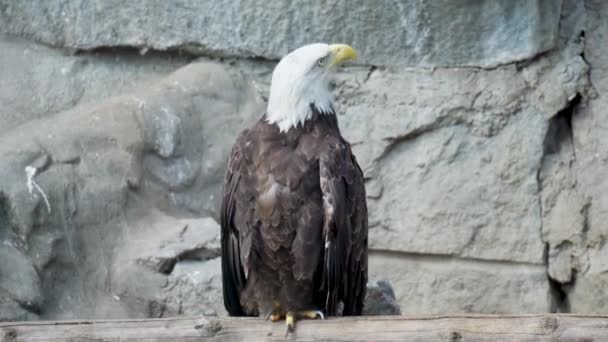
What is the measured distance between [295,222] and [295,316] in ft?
1.02

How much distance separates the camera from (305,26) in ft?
18.8

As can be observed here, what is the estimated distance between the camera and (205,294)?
512 centimetres

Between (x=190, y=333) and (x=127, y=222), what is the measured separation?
1.39 m

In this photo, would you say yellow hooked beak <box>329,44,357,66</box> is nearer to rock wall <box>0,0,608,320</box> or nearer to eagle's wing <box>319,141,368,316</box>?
eagle's wing <box>319,141,368,316</box>

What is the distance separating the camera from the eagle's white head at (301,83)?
4570 millimetres

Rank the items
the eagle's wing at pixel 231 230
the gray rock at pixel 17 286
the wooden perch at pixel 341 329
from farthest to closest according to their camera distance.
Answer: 1. the gray rock at pixel 17 286
2. the eagle's wing at pixel 231 230
3. the wooden perch at pixel 341 329

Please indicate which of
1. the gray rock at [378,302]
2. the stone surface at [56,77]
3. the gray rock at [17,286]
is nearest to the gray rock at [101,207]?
the gray rock at [17,286]

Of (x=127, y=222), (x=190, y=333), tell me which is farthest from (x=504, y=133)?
(x=190, y=333)

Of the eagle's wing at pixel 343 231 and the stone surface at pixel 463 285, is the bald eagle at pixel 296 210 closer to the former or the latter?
the eagle's wing at pixel 343 231

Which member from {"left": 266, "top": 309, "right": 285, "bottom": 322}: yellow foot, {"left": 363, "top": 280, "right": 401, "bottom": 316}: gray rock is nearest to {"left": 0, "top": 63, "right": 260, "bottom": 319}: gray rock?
{"left": 363, "top": 280, "right": 401, "bottom": 316}: gray rock

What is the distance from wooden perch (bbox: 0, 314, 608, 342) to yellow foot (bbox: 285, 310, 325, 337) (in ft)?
0.09

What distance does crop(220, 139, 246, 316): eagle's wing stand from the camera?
14.7 feet

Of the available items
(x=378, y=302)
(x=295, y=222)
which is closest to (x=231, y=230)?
(x=295, y=222)

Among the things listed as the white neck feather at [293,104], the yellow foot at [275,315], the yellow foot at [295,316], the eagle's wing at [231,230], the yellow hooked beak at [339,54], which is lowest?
the yellow foot at [275,315]
